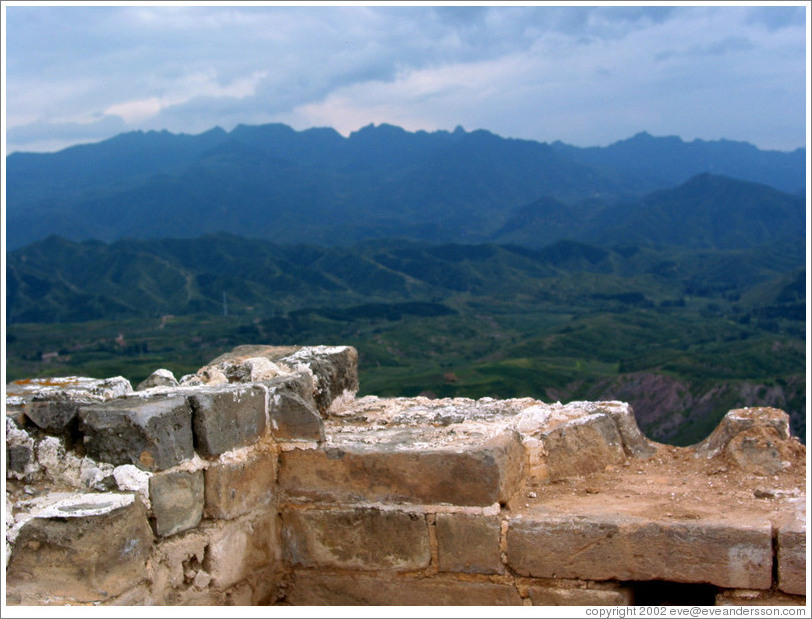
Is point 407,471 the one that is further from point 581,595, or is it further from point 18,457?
point 18,457

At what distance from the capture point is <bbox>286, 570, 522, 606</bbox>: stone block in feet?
14.8

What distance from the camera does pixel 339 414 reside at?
585 centimetres

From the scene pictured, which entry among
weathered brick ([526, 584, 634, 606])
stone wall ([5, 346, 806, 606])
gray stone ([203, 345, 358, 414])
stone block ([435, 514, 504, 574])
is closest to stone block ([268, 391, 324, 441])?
stone wall ([5, 346, 806, 606])

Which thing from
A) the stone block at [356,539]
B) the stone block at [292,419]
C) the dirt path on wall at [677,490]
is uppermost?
the stone block at [292,419]

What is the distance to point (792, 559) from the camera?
4.07 metres

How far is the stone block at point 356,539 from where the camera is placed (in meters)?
4.59

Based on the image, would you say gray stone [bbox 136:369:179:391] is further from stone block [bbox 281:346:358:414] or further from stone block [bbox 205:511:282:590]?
stone block [bbox 205:511:282:590]

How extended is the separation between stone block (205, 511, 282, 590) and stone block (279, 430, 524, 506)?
25 centimetres

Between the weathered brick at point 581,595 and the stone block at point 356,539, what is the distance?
62 cm

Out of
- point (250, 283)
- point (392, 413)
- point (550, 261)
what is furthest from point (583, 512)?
point (550, 261)

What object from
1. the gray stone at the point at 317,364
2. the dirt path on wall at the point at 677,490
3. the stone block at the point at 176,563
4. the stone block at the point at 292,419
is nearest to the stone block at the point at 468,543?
the dirt path on wall at the point at 677,490

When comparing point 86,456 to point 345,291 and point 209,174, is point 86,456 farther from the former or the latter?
point 209,174

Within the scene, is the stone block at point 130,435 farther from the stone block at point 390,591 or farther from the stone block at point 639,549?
the stone block at point 639,549

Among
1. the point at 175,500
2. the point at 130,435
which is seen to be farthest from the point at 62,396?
the point at 175,500
